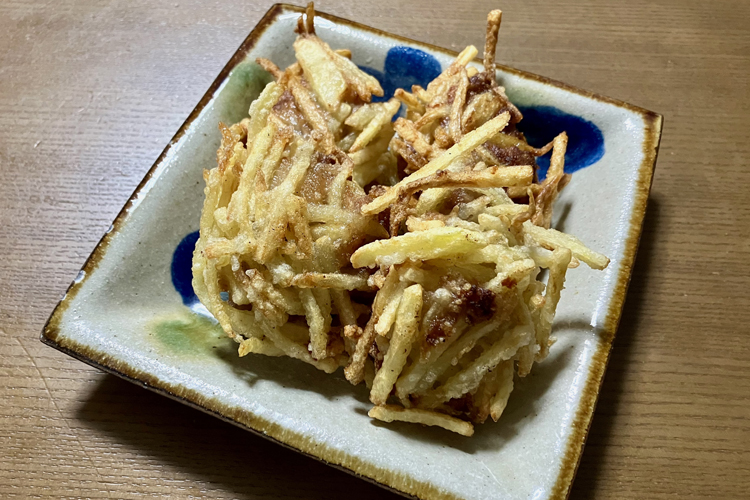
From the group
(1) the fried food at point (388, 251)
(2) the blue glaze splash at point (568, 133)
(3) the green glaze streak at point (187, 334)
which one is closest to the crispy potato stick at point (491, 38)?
(1) the fried food at point (388, 251)

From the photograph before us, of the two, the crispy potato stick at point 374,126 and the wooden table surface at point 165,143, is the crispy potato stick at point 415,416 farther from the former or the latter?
the crispy potato stick at point 374,126

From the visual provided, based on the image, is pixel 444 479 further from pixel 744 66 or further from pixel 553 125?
pixel 744 66

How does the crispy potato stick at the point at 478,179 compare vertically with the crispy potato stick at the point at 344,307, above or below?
above

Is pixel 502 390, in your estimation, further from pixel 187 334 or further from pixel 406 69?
pixel 406 69

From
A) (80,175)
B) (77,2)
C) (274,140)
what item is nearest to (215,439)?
(274,140)

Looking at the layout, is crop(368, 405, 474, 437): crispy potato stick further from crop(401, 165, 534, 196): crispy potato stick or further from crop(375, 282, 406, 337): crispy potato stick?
crop(401, 165, 534, 196): crispy potato stick

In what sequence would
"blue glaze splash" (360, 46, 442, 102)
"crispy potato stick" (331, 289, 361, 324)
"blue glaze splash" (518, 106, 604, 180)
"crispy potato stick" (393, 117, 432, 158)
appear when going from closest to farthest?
"crispy potato stick" (331, 289, 361, 324) → "crispy potato stick" (393, 117, 432, 158) → "blue glaze splash" (518, 106, 604, 180) → "blue glaze splash" (360, 46, 442, 102)

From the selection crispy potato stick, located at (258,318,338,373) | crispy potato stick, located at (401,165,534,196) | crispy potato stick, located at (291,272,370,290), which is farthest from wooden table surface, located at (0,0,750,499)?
A: crispy potato stick, located at (401,165,534,196)

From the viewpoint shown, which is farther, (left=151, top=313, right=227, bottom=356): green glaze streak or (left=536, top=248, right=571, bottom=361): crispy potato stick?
(left=151, top=313, right=227, bottom=356): green glaze streak
